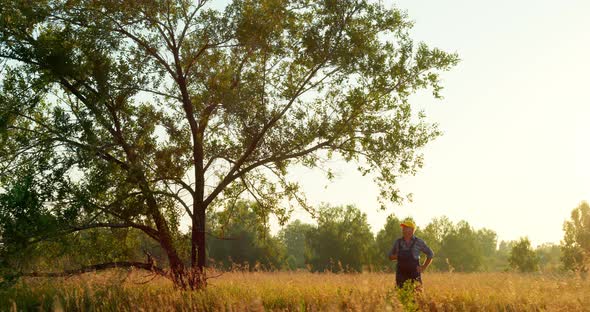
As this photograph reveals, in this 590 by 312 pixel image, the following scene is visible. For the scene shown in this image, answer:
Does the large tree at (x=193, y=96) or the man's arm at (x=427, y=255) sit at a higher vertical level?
the large tree at (x=193, y=96)

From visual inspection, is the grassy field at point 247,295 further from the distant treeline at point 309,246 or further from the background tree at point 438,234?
the background tree at point 438,234

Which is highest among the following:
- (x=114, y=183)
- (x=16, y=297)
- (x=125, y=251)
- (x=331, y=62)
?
(x=331, y=62)

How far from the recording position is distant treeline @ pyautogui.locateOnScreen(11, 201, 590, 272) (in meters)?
13.5

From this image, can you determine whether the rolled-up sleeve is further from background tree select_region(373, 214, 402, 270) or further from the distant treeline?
background tree select_region(373, 214, 402, 270)

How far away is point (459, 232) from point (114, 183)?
63322 mm

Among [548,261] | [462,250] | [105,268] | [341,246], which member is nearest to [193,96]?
[105,268]

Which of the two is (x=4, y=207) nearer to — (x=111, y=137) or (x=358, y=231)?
(x=111, y=137)

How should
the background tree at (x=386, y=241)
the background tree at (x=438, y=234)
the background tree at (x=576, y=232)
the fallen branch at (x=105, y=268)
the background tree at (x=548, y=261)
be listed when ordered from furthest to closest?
the background tree at (x=438, y=234) → the background tree at (x=386, y=241) → the background tree at (x=576, y=232) → the background tree at (x=548, y=261) → the fallen branch at (x=105, y=268)

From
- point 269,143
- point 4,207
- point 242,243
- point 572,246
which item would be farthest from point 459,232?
point 4,207

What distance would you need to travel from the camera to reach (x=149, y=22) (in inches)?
574

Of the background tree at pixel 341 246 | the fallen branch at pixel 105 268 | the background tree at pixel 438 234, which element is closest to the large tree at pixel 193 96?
the fallen branch at pixel 105 268

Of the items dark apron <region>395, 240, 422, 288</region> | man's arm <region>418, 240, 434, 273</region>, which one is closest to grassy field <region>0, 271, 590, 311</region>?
dark apron <region>395, 240, 422, 288</region>

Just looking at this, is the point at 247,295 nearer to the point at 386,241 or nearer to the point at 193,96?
the point at 193,96

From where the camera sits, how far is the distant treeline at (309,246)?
44.4ft
